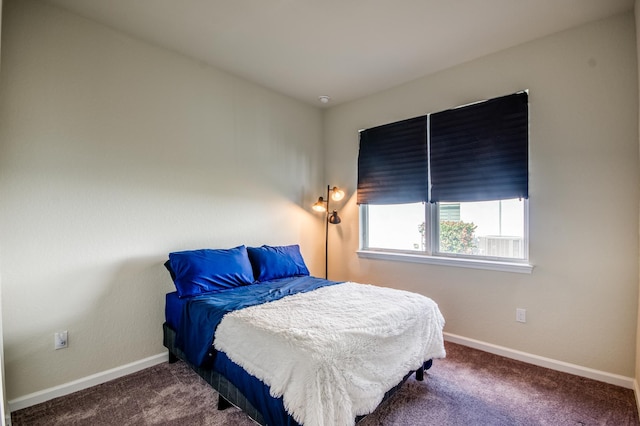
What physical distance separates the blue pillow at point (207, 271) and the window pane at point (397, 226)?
5.38 ft

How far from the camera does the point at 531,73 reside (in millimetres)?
2633

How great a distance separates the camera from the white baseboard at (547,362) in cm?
228

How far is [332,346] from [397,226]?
2.27 meters

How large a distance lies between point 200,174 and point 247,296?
1.30 metres

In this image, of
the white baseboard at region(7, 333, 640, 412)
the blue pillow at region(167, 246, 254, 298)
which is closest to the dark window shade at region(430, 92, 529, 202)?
the white baseboard at region(7, 333, 640, 412)

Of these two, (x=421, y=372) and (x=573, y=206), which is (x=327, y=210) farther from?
(x=573, y=206)

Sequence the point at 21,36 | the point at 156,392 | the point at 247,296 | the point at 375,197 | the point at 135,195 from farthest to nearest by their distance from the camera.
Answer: the point at 375,197 < the point at 135,195 < the point at 247,296 < the point at 156,392 < the point at 21,36

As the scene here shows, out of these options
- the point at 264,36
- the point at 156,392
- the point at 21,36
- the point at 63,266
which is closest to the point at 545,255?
the point at 264,36

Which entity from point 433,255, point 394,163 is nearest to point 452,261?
point 433,255

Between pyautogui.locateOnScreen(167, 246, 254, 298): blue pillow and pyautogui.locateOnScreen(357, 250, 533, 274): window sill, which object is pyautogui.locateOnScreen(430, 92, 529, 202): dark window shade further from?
pyautogui.locateOnScreen(167, 246, 254, 298): blue pillow

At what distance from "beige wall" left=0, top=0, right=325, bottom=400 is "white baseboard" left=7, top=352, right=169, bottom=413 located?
4 cm

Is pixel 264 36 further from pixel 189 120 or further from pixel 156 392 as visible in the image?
pixel 156 392

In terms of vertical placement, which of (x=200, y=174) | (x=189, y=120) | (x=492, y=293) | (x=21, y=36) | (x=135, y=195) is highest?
(x=21, y=36)

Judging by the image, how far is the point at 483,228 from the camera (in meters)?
2.95
